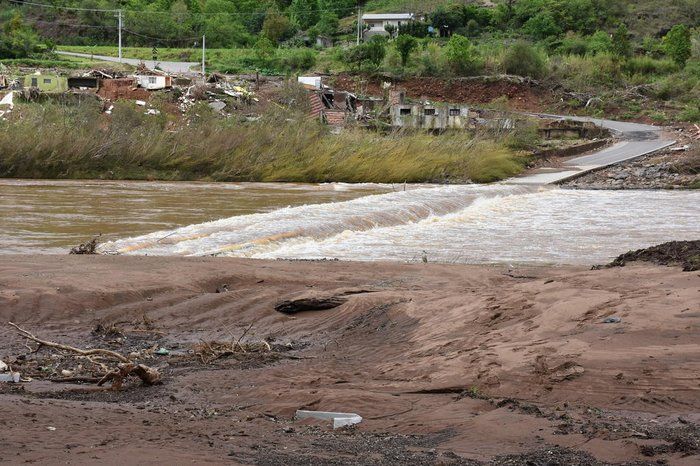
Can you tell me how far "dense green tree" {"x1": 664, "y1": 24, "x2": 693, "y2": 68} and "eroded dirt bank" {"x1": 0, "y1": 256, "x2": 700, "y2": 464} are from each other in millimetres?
73674

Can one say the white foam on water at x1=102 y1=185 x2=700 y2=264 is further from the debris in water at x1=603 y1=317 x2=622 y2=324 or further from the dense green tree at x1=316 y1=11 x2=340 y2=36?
the dense green tree at x1=316 y1=11 x2=340 y2=36

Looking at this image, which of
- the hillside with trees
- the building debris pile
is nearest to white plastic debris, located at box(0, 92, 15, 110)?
the building debris pile

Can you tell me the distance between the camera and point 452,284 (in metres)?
13.5

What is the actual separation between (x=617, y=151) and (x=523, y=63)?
28242 mm

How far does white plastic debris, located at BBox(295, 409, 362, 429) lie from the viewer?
22.6 feet

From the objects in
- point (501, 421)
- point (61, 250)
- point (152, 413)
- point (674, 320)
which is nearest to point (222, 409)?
point (152, 413)

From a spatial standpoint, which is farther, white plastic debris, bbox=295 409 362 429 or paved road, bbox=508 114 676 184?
paved road, bbox=508 114 676 184

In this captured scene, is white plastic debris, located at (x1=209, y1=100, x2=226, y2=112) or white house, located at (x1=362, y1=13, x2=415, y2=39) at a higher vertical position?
white house, located at (x1=362, y1=13, x2=415, y2=39)

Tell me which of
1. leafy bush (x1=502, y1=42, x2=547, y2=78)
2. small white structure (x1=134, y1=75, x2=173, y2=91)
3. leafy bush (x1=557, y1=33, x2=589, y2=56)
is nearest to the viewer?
small white structure (x1=134, y1=75, x2=173, y2=91)

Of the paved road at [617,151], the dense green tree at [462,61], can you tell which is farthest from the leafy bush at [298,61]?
the paved road at [617,151]

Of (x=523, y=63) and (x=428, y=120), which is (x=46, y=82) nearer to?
(x=428, y=120)

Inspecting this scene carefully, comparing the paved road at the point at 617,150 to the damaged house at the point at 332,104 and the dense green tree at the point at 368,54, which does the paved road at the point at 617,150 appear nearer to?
the damaged house at the point at 332,104

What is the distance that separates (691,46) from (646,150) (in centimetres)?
3871

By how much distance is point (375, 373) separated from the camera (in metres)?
→ 8.42
